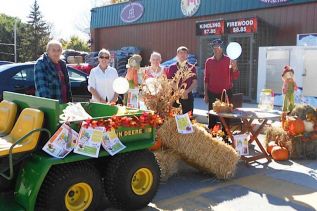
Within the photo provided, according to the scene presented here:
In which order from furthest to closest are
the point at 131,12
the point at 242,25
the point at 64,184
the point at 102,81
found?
the point at 131,12 < the point at 242,25 < the point at 102,81 < the point at 64,184

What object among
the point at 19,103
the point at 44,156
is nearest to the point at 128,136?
the point at 44,156

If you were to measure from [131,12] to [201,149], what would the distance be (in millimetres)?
15549

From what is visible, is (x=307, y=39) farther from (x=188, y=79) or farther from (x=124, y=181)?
(x=124, y=181)

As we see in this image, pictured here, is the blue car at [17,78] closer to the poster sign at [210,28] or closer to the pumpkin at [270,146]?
the pumpkin at [270,146]

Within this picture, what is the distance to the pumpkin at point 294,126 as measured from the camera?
6.42m

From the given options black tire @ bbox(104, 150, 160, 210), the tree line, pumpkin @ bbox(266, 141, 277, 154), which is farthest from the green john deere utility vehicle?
the tree line

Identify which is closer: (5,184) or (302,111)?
(5,184)

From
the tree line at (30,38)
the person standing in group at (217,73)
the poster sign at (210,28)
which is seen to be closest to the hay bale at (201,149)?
the person standing in group at (217,73)

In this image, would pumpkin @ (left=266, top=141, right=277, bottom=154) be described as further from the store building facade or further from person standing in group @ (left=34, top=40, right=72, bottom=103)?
the store building facade

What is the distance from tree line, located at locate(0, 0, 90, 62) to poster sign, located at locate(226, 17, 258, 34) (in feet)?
93.5

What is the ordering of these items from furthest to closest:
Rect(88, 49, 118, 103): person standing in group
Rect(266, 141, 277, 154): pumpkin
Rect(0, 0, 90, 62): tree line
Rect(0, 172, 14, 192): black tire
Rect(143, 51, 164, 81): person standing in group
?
Rect(0, 0, 90, 62): tree line, Rect(266, 141, 277, 154): pumpkin, Rect(143, 51, 164, 81): person standing in group, Rect(88, 49, 118, 103): person standing in group, Rect(0, 172, 14, 192): black tire

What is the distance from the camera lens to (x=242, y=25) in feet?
43.1

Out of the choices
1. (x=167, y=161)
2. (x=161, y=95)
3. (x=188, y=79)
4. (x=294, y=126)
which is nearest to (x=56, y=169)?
(x=167, y=161)

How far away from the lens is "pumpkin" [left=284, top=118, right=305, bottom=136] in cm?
642
